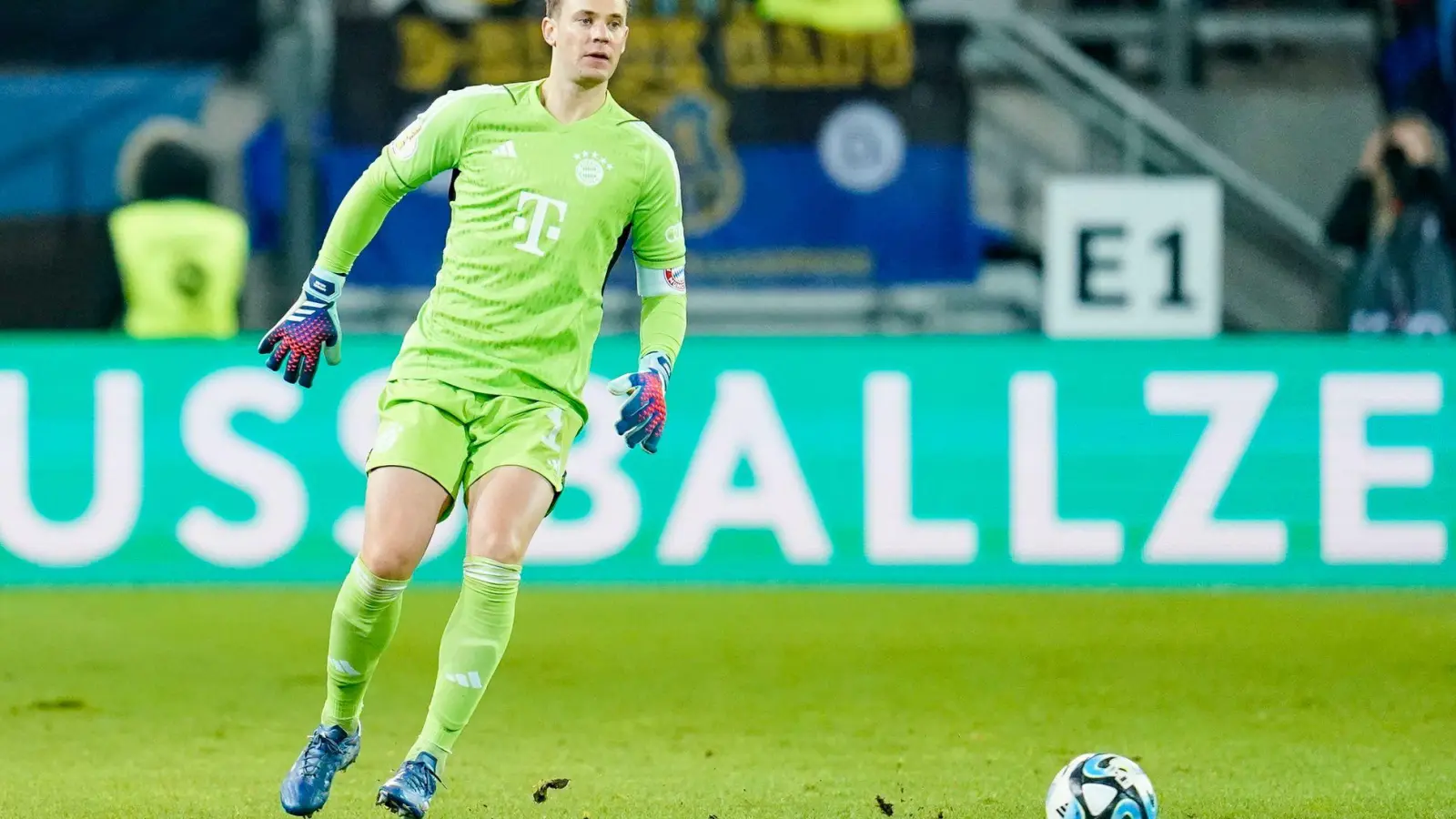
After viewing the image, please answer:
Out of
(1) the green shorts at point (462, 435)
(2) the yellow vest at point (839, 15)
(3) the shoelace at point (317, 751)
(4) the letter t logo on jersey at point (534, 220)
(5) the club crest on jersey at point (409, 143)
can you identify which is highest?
(2) the yellow vest at point (839, 15)

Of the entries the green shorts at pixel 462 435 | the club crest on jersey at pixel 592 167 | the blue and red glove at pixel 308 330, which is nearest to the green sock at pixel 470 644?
the green shorts at pixel 462 435

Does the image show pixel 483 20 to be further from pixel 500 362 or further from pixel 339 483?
pixel 500 362

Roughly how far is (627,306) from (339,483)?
82.5 inches

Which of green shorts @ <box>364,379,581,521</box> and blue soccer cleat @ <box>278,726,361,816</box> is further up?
green shorts @ <box>364,379,581,521</box>

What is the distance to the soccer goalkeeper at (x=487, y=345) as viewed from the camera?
199 inches

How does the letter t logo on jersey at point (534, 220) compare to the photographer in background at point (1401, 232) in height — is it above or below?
above

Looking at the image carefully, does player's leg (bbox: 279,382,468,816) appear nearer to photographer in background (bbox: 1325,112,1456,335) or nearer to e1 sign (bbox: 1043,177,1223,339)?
e1 sign (bbox: 1043,177,1223,339)

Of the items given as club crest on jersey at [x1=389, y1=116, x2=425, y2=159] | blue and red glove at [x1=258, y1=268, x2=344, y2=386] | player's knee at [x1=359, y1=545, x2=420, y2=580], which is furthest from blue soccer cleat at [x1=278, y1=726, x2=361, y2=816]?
club crest on jersey at [x1=389, y1=116, x2=425, y2=159]

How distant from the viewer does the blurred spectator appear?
11242 mm

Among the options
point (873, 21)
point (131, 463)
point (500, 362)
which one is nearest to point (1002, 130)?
point (873, 21)

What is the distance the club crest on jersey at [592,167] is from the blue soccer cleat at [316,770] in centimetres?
139

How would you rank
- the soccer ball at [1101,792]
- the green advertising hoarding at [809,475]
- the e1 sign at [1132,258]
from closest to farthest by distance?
the soccer ball at [1101,792] < the green advertising hoarding at [809,475] < the e1 sign at [1132,258]

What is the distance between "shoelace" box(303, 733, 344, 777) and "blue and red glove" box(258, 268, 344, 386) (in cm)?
82

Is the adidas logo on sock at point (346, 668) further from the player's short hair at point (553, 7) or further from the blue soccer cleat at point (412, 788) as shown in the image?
the player's short hair at point (553, 7)
